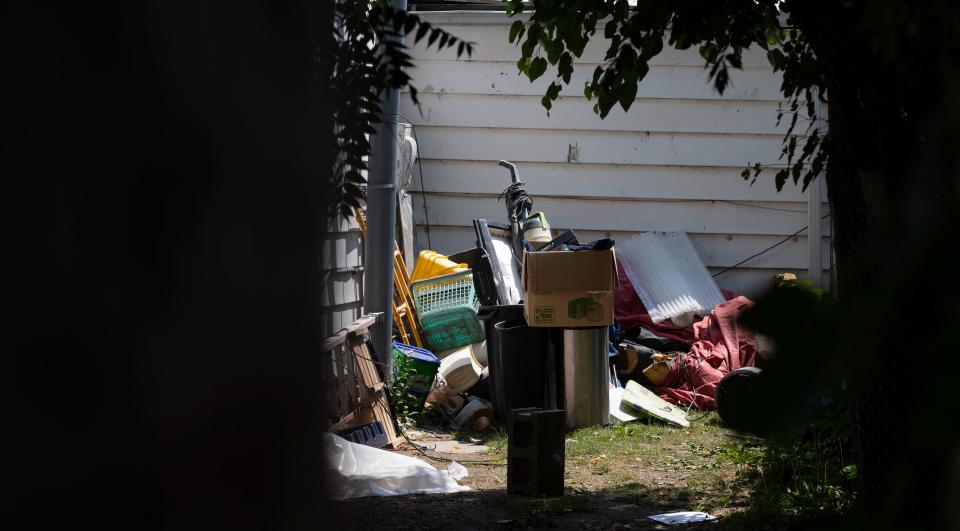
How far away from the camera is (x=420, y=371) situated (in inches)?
301

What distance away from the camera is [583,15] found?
389cm

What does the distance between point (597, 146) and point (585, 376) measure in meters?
3.28

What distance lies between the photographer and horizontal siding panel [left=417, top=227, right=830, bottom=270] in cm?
961

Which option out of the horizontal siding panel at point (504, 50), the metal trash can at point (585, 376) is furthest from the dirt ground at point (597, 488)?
the horizontal siding panel at point (504, 50)

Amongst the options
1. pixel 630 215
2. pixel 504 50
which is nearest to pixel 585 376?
pixel 630 215

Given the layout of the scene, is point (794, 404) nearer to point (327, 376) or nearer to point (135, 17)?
point (135, 17)

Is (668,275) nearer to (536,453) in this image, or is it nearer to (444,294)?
(444,294)

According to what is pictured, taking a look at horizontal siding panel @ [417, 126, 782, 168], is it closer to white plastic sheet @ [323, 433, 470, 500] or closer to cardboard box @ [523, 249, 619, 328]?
cardboard box @ [523, 249, 619, 328]

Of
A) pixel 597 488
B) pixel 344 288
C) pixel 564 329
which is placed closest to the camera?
pixel 597 488

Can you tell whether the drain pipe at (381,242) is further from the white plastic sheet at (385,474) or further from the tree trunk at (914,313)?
the tree trunk at (914,313)

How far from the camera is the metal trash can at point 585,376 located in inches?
281

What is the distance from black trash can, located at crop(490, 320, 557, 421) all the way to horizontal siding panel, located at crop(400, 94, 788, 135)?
3127 mm

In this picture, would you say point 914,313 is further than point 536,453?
No

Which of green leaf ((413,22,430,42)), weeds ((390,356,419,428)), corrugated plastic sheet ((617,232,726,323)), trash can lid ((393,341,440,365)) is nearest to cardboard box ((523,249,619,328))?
trash can lid ((393,341,440,365))
